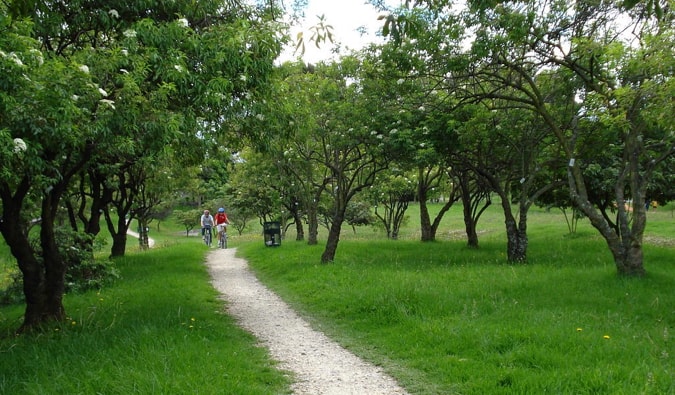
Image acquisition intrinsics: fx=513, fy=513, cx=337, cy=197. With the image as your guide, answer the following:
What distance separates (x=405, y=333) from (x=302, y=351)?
4.41 feet

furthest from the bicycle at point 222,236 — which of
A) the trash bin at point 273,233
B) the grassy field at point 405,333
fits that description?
the grassy field at point 405,333

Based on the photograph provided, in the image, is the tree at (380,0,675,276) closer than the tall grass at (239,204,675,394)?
No

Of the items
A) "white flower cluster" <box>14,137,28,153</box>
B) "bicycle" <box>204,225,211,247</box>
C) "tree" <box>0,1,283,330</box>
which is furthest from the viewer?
"bicycle" <box>204,225,211,247</box>

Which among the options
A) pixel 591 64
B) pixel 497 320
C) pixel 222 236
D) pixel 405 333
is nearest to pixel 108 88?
pixel 405 333

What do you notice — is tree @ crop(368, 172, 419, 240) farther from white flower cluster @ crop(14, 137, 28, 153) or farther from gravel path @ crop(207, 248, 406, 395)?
white flower cluster @ crop(14, 137, 28, 153)

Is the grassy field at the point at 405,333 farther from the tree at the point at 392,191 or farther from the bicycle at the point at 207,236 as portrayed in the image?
the bicycle at the point at 207,236

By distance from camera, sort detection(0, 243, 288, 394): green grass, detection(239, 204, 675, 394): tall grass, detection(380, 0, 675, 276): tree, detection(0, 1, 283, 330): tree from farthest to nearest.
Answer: detection(380, 0, 675, 276): tree < detection(0, 1, 283, 330): tree < detection(239, 204, 675, 394): tall grass < detection(0, 243, 288, 394): green grass

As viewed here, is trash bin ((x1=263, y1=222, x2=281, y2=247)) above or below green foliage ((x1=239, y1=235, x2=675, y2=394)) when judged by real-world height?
above

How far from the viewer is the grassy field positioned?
4.70 meters

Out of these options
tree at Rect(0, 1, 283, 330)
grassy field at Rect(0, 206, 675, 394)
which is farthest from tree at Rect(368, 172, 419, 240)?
tree at Rect(0, 1, 283, 330)

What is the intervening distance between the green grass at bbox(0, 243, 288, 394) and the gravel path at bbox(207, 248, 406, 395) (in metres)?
0.25

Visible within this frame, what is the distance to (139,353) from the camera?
543 centimetres

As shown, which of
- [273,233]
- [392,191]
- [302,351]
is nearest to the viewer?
[302,351]

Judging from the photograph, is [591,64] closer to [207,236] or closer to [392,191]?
[392,191]
